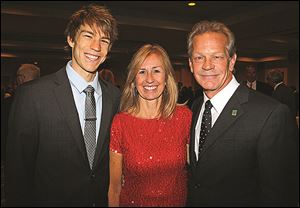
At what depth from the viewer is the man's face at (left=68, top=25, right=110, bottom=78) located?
2043mm

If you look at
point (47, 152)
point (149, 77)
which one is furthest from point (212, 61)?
point (47, 152)

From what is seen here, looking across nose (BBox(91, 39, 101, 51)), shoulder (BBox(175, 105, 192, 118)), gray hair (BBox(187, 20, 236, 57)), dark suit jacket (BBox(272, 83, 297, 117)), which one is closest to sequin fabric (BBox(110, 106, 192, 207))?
shoulder (BBox(175, 105, 192, 118))

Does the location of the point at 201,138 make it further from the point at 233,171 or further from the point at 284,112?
the point at 284,112

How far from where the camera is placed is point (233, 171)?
1835 mm

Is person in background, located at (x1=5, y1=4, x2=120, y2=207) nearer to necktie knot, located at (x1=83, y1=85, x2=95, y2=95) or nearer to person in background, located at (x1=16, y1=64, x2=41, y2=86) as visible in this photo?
necktie knot, located at (x1=83, y1=85, x2=95, y2=95)

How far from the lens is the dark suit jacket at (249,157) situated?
1723mm

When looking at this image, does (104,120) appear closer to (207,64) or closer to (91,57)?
(91,57)

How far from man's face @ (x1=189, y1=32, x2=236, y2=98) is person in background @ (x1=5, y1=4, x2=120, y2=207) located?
649mm

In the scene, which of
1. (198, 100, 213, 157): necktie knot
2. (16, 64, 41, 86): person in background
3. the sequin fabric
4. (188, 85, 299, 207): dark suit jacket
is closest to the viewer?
(188, 85, 299, 207): dark suit jacket

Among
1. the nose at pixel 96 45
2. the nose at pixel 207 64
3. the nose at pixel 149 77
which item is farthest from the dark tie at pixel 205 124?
the nose at pixel 96 45

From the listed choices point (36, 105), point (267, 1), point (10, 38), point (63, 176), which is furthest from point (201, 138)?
point (10, 38)

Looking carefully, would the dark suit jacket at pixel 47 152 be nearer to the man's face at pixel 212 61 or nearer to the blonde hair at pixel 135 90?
the blonde hair at pixel 135 90

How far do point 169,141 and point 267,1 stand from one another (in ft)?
21.9

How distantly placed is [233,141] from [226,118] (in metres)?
0.15
